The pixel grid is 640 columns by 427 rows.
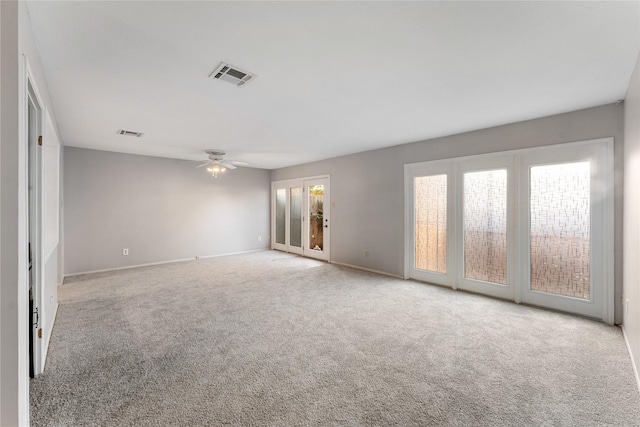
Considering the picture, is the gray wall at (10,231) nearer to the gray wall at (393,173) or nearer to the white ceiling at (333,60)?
the white ceiling at (333,60)

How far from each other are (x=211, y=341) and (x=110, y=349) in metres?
0.86

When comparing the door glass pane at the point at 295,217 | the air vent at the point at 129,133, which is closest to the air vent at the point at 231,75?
the air vent at the point at 129,133

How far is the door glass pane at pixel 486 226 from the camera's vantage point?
380 centimetres

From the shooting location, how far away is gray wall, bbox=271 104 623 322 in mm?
3070

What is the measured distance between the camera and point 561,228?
3326 mm

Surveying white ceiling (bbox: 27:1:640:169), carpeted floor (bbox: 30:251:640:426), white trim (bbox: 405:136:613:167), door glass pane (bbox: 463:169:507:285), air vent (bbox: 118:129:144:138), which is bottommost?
carpeted floor (bbox: 30:251:640:426)

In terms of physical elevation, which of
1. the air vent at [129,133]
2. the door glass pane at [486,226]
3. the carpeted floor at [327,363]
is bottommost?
the carpeted floor at [327,363]

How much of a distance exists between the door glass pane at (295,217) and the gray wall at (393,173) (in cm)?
47

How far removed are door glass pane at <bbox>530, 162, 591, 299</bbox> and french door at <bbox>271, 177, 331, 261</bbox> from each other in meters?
3.81

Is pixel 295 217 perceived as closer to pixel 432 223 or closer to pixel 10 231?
pixel 432 223

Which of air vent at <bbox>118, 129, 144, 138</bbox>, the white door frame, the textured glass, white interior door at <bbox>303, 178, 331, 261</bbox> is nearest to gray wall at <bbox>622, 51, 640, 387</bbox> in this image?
the white door frame

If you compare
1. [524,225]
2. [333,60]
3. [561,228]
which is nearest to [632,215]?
[561,228]

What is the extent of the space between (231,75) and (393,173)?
3428 mm

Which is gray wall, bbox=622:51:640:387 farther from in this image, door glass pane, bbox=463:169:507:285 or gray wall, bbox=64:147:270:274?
gray wall, bbox=64:147:270:274
